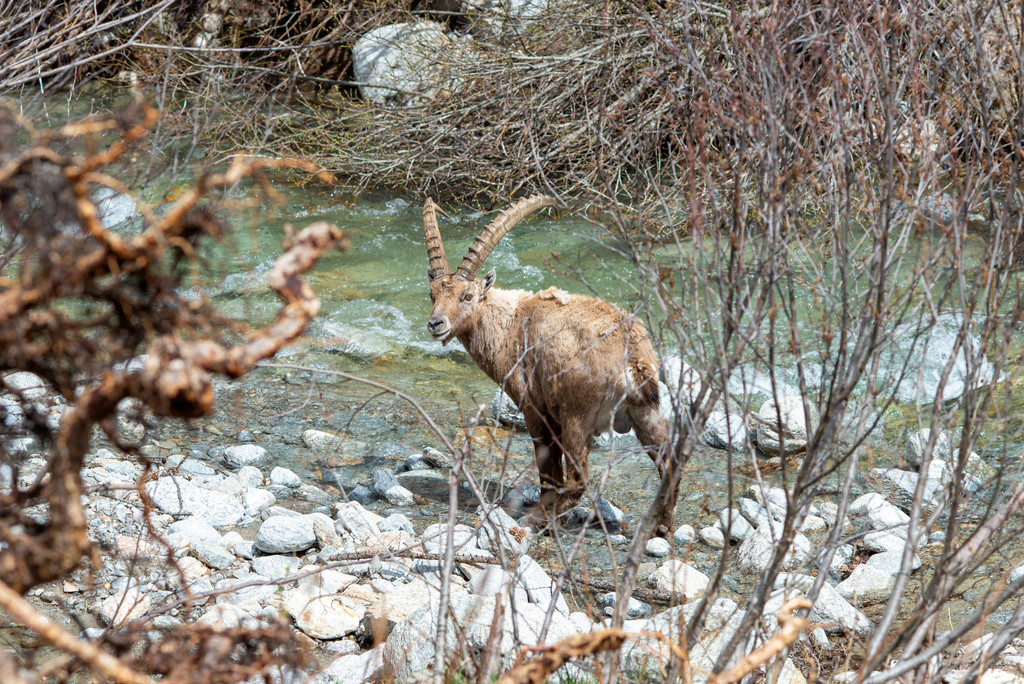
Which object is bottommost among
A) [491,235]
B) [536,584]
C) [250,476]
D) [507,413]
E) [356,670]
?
[507,413]

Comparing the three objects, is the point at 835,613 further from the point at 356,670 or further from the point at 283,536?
the point at 283,536

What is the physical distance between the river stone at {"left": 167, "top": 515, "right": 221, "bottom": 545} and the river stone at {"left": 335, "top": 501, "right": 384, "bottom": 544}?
72 cm

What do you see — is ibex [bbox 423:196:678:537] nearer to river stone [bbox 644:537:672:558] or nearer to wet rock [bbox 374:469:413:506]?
river stone [bbox 644:537:672:558]

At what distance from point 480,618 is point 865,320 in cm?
215

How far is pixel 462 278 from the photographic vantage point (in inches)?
273

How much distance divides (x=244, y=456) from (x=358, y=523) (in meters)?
1.62

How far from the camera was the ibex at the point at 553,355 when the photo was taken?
239 inches

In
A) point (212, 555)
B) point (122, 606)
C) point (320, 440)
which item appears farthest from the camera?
point (320, 440)

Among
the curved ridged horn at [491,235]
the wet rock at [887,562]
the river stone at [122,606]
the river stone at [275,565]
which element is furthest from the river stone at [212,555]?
the wet rock at [887,562]

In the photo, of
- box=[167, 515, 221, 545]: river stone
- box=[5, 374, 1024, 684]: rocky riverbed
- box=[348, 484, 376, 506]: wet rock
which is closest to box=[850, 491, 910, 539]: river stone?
box=[5, 374, 1024, 684]: rocky riverbed

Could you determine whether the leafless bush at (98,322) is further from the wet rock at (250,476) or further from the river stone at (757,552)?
the wet rock at (250,476)

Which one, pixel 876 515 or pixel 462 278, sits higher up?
pixel 462 278

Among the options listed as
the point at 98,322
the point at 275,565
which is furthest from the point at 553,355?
the point at 98,322

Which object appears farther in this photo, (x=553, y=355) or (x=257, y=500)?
(x=553, y=355)
